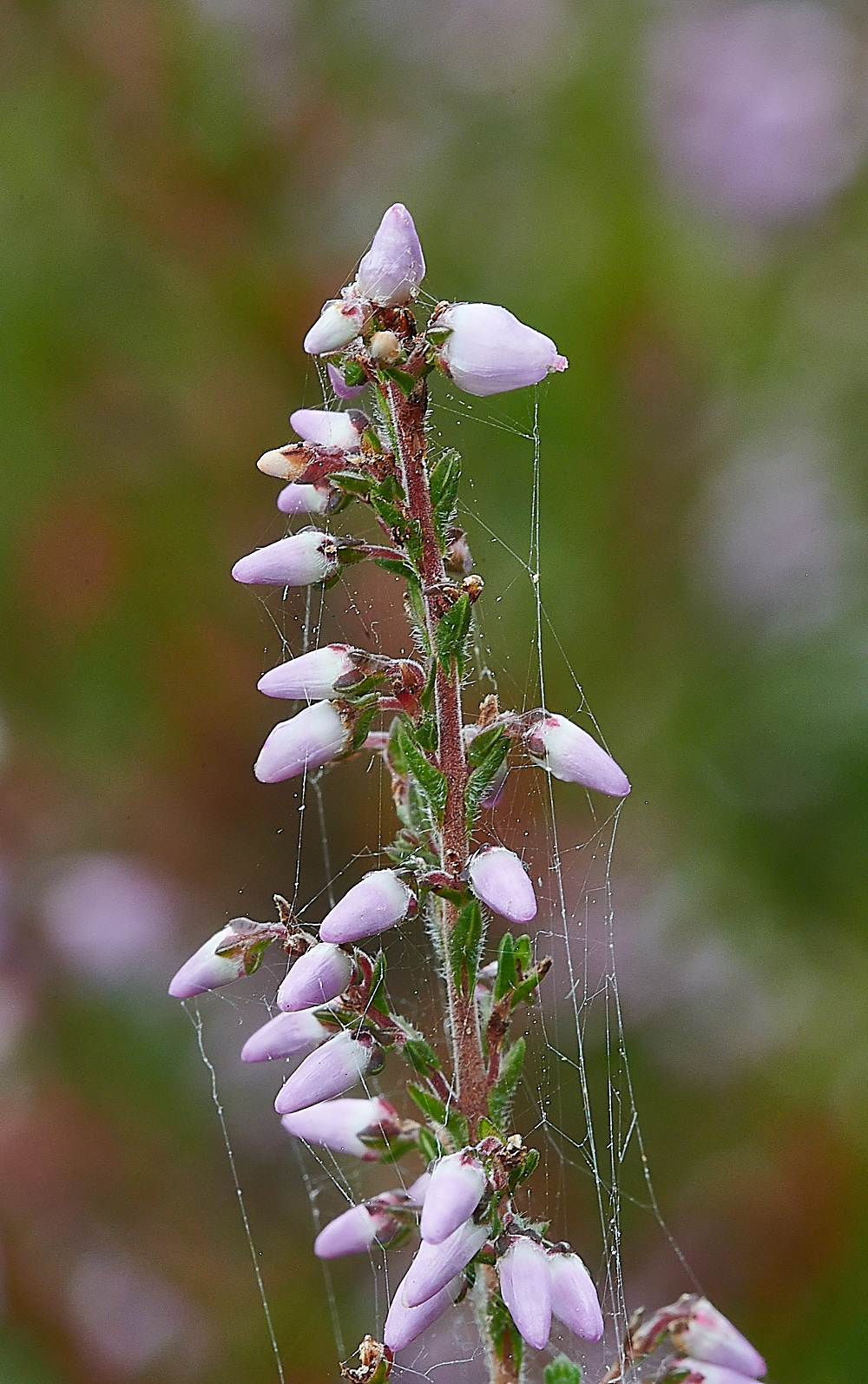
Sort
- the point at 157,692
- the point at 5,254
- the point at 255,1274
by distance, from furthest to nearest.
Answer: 1. the point at 5,254
2. the point at 157,692
3. the point at 255,1274

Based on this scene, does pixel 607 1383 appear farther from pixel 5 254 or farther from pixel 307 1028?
pixel 5 254

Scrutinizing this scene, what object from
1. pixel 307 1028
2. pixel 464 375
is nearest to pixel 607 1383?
pixel 307 1028

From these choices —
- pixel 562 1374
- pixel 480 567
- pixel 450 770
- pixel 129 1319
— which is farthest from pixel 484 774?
A: pixel 129 1319

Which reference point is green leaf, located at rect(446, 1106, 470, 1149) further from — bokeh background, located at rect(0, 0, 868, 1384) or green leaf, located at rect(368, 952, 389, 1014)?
bokeh background, located at rect(0, 0, 868, 1384)

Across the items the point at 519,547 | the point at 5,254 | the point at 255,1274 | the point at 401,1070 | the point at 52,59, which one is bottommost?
the point at 255,1274

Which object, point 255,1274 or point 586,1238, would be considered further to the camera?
point 255,1274

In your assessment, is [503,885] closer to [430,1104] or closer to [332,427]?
[430,1104]

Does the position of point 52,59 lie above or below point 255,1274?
above

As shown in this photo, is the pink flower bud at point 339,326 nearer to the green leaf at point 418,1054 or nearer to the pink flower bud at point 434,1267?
the green leaf at point 418,1054
